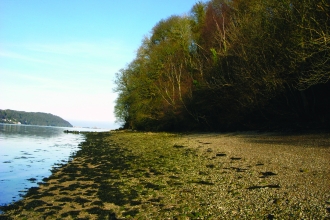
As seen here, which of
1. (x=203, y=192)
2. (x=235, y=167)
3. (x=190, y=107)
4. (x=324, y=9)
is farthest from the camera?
(x=190, y=107)

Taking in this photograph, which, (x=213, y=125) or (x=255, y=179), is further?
(x=213, y=125)

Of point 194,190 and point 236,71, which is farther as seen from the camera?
point 236,71

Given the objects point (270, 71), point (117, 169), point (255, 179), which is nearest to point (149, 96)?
point (270, 71)

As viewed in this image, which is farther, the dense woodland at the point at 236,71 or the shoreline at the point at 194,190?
the dense woodland at the point at 236,71

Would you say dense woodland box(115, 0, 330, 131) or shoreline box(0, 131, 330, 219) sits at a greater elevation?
dense woodland box(115, 0, 330, 131)

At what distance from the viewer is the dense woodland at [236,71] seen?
63.8 feet

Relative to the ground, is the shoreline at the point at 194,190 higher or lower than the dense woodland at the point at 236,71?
lower

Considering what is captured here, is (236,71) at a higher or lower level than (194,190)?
higher

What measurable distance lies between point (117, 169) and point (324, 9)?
1589cm

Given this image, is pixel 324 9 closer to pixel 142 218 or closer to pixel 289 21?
pixel 289 21

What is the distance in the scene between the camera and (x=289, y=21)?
19.7 metres

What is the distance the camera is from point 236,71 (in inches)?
1144

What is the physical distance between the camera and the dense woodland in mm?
19453

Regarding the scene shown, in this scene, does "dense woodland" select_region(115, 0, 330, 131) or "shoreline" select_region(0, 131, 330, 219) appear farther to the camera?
"dense woodland" select_region(115, 0, 330, 131)
